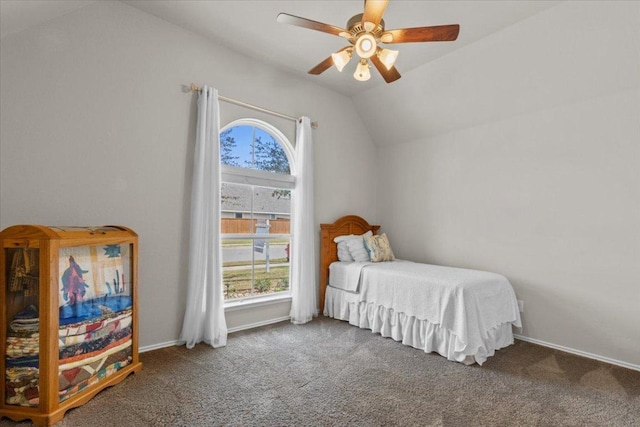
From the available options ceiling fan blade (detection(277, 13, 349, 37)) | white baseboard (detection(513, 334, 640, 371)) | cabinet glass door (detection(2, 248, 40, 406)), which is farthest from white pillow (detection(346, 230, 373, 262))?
cabinet glass door (detection(2, 248, 40, 406))

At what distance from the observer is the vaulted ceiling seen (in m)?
2.39

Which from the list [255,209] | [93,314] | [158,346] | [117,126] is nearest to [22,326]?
[93,314]

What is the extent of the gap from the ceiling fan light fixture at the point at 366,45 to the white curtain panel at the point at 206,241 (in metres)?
1.60

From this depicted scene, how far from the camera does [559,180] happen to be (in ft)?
10.3

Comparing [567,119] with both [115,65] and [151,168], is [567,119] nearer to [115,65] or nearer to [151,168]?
[151,168]

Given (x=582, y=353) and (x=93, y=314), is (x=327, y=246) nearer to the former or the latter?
(x=93, y=314)

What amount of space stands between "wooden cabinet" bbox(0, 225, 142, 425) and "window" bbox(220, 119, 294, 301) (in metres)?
1.44

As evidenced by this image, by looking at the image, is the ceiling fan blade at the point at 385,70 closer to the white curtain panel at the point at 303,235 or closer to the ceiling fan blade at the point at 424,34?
the ceiling fan blade at the point at 424,34

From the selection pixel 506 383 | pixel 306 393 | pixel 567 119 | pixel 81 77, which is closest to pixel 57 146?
pixel 81 77

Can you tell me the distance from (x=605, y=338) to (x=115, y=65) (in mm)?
4815

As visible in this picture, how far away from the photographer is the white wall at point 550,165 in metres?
2.73

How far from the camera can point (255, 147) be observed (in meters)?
3.72

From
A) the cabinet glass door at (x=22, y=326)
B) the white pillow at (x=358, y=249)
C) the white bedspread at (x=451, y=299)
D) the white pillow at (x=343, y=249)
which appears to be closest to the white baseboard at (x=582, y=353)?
the white bedspread at (x=451, y=299)

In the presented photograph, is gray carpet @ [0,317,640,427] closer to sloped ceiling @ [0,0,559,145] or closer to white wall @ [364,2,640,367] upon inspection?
white wall @ [364,2,640,367]
